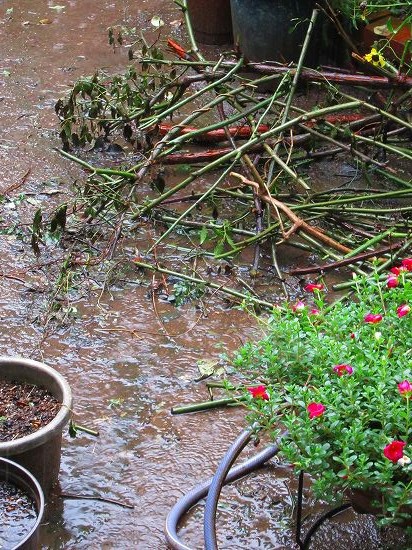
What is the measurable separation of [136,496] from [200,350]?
0.87 meters

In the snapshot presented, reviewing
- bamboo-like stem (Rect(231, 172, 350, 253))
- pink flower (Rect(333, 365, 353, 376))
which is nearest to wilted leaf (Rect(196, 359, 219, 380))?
bamboo-like stem (Rect(231, 172, 350, 253))

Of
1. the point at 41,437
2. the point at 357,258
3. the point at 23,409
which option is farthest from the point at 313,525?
the point at 357,258

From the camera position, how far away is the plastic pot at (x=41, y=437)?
2.86m

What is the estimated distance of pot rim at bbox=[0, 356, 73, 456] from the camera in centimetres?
284

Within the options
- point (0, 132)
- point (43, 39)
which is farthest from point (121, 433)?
point (43, 39)

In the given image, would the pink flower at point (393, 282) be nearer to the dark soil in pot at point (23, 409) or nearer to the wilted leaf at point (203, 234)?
the dark soil in pot at point (23, 409)

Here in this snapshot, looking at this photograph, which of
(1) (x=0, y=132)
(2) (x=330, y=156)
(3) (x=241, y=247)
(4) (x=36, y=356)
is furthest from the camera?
(1) (x=0, y=132)

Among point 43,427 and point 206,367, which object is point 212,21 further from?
point 43,427

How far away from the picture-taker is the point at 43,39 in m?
7.07

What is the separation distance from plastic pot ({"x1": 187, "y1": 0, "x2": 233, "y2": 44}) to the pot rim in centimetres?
448

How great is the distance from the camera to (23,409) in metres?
3.10

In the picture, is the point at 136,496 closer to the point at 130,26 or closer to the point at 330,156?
the point at 330,156

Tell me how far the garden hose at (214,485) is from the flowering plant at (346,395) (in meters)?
0.29

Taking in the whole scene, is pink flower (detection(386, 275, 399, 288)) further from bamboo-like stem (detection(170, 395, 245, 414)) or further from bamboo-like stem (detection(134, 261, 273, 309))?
bamboo-like stem (detection(134, 261, 273, 309))
